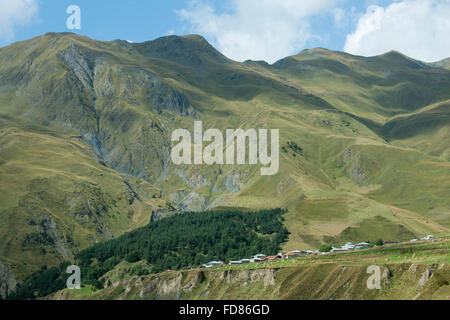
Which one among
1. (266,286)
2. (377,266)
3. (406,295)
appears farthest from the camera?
(266,286)

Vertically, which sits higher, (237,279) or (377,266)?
(377,266)

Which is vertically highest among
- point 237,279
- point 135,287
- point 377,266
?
point 377,266

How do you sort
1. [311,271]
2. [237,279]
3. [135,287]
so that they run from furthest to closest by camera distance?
[135,287] < [237,279] < [311,271]

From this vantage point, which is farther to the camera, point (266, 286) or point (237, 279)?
point (237, 279)

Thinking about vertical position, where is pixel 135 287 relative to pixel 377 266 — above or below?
below

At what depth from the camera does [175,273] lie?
500 ft
